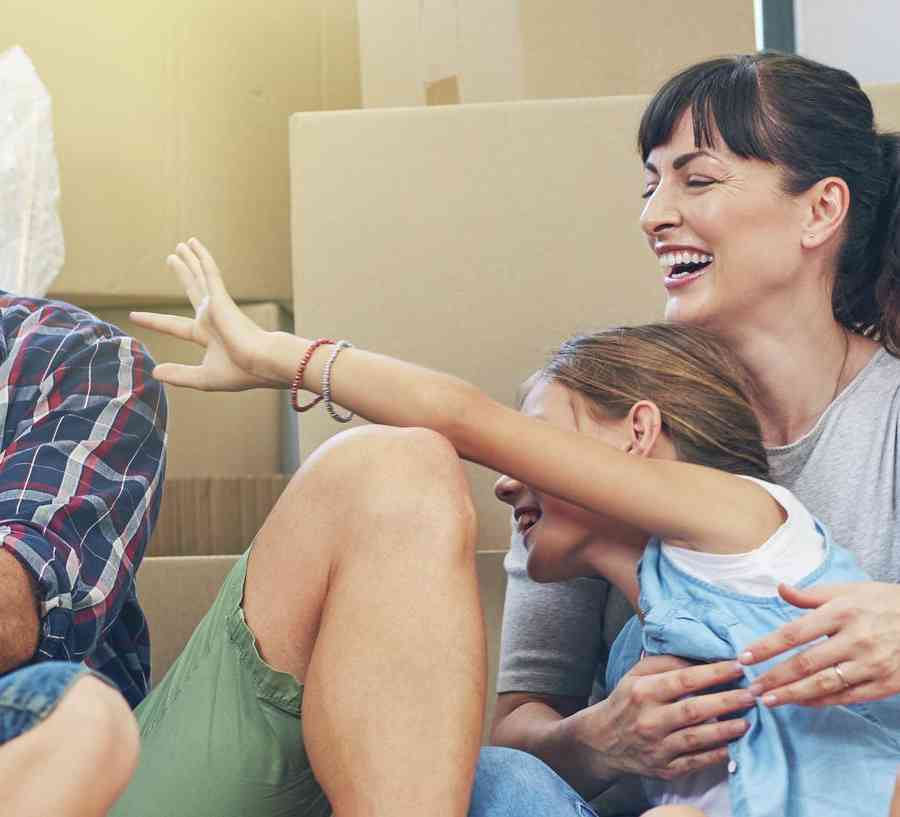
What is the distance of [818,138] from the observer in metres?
1.16

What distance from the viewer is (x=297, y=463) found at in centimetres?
171

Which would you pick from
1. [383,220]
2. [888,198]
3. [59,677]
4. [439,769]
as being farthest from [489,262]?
[59,677]

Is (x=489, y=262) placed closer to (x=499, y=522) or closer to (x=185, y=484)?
(x=499, y=522)

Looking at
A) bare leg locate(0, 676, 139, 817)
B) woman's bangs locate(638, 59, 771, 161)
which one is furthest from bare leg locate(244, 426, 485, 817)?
woman's bangs locate(638, 59, 771, 161)

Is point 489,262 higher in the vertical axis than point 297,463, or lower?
higher

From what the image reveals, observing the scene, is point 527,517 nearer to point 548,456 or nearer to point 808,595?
point 548,456

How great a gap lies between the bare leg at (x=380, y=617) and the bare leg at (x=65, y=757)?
236 millimetres

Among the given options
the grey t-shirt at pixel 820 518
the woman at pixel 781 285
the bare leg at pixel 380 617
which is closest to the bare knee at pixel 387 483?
the bare leg at pixel 380 617

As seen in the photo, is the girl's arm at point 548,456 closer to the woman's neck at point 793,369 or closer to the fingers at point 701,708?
the fingers at point 701,708

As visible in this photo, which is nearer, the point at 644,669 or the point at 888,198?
the point at 644,669

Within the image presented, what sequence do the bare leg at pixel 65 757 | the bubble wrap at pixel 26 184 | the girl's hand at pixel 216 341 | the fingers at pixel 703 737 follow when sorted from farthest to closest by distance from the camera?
the bubble wrap at pixel 26 184 → the girl's hand at pixel 216 341 → the fingers at pixel 703 737 → the bare leg at pixel 65 757

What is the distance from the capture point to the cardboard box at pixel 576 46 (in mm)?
1565

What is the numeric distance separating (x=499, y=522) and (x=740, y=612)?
473mm

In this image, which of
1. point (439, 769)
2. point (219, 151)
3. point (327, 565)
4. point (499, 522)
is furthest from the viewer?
point (219, 151)
